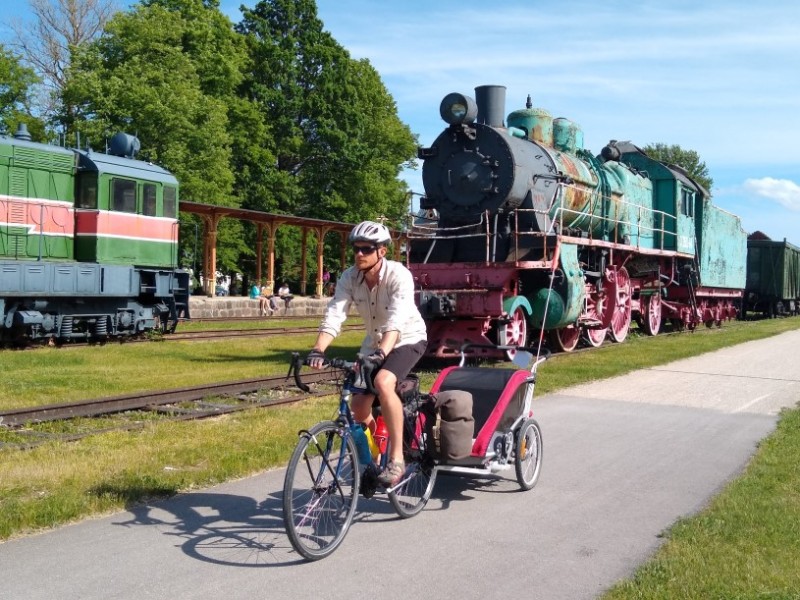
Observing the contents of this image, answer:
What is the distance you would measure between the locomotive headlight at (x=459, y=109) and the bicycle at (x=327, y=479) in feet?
30.8

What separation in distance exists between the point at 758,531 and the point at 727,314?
89.4 ft

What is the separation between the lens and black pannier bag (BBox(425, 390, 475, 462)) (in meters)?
5.91

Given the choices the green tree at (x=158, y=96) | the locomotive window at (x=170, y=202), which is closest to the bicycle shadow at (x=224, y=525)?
the locomotive window at (x=170, y=202)

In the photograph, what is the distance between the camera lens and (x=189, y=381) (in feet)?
40.7

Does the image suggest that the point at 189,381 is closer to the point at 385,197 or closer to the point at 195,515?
the point at 195,515

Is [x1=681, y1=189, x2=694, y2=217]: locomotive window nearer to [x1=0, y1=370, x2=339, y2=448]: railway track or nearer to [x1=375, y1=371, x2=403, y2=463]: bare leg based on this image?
[x1=0, y1=370, x2=339, y2=448]: railway track

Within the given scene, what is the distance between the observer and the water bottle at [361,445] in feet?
17.5

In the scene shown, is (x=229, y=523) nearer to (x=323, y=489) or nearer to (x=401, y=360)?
(x=323, y=489)

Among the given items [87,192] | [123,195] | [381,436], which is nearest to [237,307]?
[123,195]

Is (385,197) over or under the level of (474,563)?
over

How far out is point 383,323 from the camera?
18.2 feet

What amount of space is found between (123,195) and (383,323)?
562 inches

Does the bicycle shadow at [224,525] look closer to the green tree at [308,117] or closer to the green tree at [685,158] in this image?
the green tree at [308,117]

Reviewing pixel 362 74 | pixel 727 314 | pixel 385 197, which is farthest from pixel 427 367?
pixel 362 74
